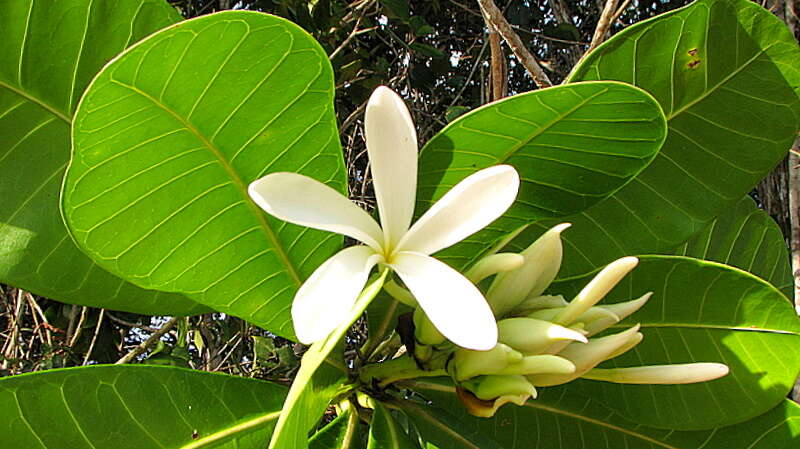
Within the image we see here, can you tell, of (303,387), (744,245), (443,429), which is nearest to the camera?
(303,387)

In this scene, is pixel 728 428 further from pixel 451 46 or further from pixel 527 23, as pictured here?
pixel 451 46

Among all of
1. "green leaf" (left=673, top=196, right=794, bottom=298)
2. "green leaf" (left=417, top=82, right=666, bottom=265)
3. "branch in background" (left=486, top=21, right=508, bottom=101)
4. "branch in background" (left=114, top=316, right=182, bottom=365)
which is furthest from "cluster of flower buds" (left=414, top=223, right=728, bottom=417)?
"branch in background" (left=114, top=316, right=182, bottom=365)

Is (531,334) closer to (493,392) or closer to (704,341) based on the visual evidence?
(493,392)

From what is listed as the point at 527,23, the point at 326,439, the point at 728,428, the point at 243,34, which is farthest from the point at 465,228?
the point at 527,23

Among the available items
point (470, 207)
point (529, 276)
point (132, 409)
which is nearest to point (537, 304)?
point (529, 276)

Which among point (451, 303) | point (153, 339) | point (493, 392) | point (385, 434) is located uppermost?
point (451, 303)

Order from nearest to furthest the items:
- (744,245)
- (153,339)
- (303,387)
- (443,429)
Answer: (303,387)
(443,429)
(744,245)
(153,339)

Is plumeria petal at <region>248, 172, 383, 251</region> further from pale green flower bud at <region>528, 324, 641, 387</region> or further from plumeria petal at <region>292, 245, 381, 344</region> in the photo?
pale green flower bud at <region>528, 324, 641, 387</region>
